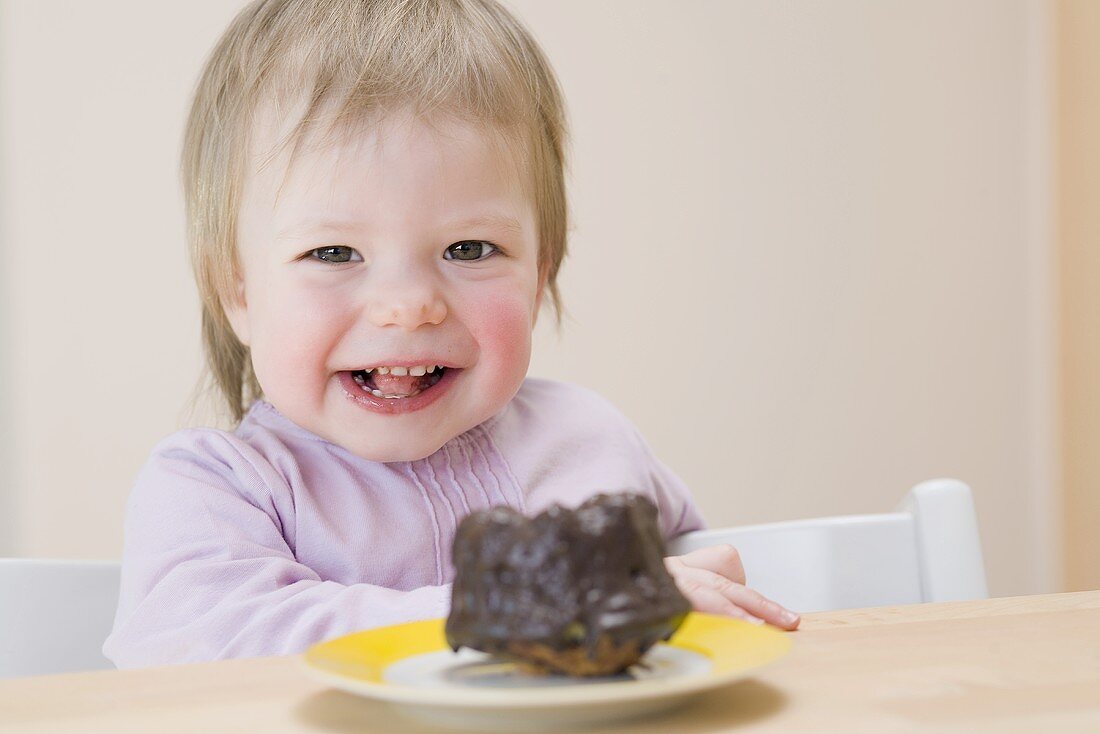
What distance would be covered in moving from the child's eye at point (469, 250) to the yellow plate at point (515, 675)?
467 millimetres

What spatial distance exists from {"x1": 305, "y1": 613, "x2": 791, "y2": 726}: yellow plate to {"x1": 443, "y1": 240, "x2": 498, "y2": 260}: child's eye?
467mm

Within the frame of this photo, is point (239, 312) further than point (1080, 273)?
No

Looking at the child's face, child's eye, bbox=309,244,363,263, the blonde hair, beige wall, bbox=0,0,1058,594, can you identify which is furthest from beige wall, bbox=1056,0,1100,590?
child's eye, bbox=309,244,363,263

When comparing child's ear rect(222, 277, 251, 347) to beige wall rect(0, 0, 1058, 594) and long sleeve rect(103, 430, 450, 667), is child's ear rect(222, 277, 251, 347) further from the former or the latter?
beige wall rect(0, 0, 1058, 594)

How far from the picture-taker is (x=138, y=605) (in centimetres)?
80

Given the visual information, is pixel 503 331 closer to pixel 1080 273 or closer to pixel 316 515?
pixel 316 515

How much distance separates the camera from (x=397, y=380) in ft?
3.11

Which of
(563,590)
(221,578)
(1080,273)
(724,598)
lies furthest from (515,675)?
(1080,273)

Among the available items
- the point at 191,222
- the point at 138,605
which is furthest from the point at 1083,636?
the point at 191,222

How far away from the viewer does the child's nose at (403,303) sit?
88cm

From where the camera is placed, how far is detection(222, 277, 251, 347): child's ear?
101cm

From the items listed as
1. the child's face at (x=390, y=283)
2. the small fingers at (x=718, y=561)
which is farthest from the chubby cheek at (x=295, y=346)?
the small fingers at (x=718, y=561)

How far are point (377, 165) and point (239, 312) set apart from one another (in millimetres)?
206

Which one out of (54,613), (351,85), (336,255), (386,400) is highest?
(351,85)
